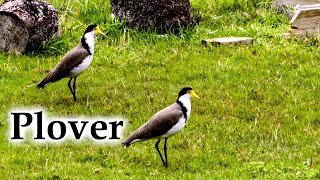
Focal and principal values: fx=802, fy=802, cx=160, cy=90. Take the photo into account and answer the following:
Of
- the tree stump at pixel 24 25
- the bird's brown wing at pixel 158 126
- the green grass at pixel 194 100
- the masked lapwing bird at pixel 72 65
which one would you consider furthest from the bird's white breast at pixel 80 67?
the bird's brown wing at pixel 158 126

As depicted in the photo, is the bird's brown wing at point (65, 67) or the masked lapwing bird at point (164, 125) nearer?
the masked lapwing bird at point (164, 125)

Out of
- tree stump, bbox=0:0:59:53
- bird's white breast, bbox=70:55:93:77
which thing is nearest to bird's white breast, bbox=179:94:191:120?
bird's white breast, bbox=70:55:93:77

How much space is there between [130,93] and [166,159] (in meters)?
3.19

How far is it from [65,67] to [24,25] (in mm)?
2666

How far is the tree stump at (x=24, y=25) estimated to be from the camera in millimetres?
13969

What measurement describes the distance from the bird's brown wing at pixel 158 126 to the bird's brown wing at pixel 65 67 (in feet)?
9.67

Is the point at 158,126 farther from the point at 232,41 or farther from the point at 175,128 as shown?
the point at 232,41

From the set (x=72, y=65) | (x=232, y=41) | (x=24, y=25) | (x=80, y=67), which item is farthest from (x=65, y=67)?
(x=232, y=41)

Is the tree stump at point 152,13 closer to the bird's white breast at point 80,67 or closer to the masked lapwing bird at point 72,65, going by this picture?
the masked lapwing bird at point 72,65

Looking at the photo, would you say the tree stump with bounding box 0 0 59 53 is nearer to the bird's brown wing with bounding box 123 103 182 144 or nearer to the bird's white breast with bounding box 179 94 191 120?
the bird's white breast with bounding box 179 94 191 120

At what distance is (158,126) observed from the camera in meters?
8.88

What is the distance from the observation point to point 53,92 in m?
12.3

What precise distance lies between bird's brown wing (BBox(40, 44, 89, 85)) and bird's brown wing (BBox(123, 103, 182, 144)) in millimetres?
2946

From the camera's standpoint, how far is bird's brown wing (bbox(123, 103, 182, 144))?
8820mm
